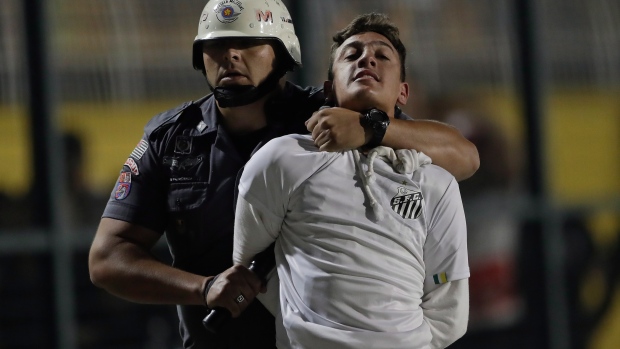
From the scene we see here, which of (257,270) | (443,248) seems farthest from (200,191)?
(443,248)

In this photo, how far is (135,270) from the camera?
2.79 m

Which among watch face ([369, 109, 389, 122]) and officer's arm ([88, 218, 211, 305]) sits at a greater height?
watch face ([369, 109, 389, 122])

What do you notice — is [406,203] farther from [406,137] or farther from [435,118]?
[435,118]

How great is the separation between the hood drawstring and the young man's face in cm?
12

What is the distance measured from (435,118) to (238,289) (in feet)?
11.3

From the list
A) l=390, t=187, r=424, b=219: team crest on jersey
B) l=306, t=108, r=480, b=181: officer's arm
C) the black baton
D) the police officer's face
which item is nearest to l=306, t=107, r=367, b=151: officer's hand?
l=306, t=108, r=480, b=181: officer's arm

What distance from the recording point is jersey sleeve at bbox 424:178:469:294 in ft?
8.20

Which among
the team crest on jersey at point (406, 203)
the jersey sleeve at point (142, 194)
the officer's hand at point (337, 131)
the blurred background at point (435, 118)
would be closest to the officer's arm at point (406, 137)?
the officer's hand at point (337, 131)

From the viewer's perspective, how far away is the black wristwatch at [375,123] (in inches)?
97.5

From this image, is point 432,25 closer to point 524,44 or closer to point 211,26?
point 524,44

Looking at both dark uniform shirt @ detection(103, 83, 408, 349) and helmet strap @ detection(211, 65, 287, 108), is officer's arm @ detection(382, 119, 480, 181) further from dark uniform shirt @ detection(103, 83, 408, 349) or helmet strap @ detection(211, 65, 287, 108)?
helmet strap @ detection(211, 65, 287, 108)

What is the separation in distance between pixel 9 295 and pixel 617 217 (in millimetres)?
3229

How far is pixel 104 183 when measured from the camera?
5.25m

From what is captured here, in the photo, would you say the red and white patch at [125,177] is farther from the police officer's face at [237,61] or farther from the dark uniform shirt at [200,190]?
the police officer's face at [237,61]
